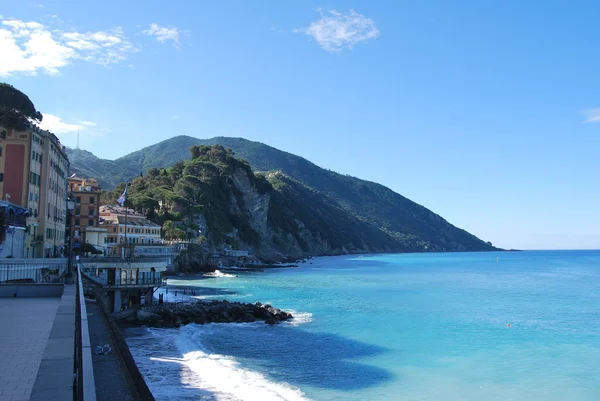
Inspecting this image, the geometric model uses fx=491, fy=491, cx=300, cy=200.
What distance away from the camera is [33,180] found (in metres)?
43.8

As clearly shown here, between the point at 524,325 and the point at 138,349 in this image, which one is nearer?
the point at 138,349

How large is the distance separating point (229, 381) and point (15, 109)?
119 ft

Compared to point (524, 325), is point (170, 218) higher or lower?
higher

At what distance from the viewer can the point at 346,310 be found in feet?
162

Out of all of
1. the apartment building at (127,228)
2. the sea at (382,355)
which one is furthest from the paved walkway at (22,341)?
the apartment building at (127,228)

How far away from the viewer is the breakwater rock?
36.9 meters

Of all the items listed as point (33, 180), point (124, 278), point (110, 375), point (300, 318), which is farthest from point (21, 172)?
point (110, 375)

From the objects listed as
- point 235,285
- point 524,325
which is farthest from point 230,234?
point 524,325

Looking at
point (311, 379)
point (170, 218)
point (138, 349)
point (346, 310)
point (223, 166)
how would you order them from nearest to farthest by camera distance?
1. point (311, 379)
2. point (138, 349)
3. point (346, 310)
4. point (170, 218)
5. point (223, 166)

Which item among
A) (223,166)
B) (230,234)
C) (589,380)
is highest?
(223,166)

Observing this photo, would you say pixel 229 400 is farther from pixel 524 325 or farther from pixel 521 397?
pixel 524 325

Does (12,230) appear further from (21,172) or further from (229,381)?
(229,381)

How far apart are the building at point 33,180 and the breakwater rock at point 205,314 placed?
465 inches

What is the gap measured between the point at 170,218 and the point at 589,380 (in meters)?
93.1
